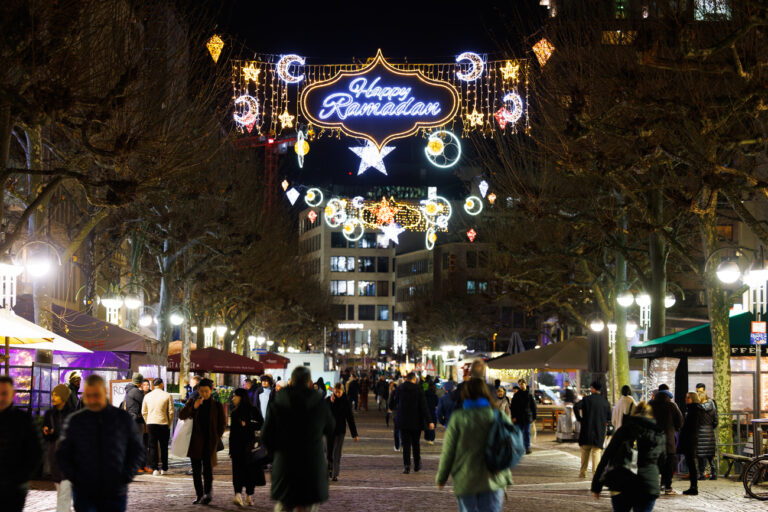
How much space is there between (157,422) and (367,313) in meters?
137

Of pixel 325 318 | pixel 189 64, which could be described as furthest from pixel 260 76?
pixel 325 318

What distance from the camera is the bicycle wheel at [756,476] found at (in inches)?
669

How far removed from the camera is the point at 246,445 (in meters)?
15.4

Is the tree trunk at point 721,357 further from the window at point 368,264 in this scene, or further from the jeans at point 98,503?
the window at point 368,264

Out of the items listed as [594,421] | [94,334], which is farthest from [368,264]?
[594,421]

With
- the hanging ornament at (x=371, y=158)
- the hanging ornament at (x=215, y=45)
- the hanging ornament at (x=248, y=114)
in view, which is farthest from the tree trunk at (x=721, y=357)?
the hanging ornament at (x=248, y=114)

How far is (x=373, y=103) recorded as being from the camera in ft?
100

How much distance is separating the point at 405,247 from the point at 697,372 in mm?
123140

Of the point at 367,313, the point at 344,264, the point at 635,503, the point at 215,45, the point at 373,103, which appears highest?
the point at 344,264

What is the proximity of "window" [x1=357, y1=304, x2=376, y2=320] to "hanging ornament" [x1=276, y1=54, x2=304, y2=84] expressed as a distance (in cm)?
12649

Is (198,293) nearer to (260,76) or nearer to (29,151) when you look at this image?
(260,76)

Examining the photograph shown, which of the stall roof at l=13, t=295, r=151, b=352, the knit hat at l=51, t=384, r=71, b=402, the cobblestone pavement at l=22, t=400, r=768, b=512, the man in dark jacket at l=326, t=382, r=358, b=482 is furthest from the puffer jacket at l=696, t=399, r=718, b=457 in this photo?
the stall roof at l=13, t=295, r=151, b=352

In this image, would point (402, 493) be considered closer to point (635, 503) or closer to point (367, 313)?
point (635, 503)

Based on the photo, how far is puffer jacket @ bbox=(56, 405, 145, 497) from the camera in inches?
343
